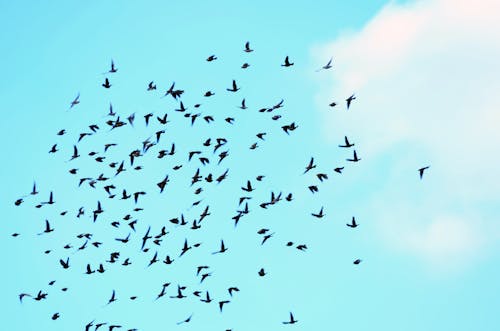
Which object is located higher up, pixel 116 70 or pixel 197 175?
pixel 116 70

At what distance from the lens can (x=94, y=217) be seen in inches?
2366

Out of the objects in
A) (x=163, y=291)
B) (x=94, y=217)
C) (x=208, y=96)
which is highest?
(x=208, y=96)

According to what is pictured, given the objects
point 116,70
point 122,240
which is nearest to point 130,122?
point 116,70

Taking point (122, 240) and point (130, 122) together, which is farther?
point (122, 240)

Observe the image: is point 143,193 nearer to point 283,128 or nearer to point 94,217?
point 94,217

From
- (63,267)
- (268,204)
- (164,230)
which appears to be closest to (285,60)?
(268,204)

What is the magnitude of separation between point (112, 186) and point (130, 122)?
7.37 meters

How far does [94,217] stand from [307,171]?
1267 centimetres

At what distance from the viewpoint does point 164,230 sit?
6119 cm

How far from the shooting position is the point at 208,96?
196 ft

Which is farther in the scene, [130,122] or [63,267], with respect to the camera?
[63,267]

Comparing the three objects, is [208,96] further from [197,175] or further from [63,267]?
[63,267]

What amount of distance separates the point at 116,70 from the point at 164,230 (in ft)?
32.3

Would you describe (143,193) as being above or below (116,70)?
below
